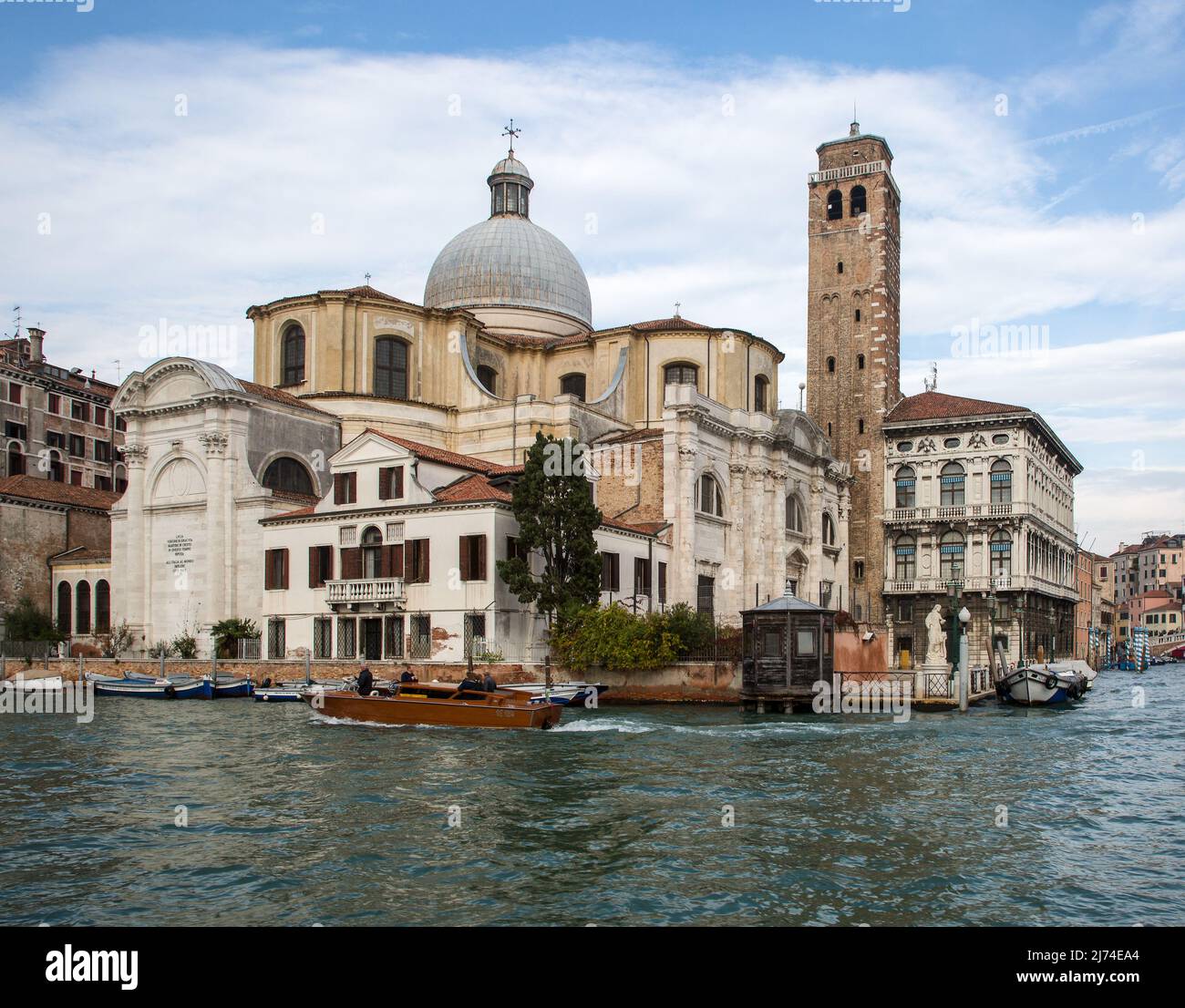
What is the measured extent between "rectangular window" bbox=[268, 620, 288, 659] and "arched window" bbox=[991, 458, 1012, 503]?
34698 millimetres

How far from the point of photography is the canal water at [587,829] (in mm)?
10211

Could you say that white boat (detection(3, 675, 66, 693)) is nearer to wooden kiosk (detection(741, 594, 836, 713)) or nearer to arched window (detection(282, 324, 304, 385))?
arched window (detection(282, 324, 304, 385))

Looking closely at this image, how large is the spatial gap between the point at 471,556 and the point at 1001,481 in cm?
3211

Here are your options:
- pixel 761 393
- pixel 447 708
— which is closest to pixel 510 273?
pixel 761 393

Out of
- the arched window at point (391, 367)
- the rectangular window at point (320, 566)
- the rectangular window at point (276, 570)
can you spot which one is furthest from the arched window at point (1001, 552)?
the rectangular window at point (276, 570)

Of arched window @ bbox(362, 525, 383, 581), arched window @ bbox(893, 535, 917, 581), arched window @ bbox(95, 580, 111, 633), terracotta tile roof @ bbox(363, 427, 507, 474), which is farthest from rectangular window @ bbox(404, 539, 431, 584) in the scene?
arched window @ bbox(893, 535, 917, 581)

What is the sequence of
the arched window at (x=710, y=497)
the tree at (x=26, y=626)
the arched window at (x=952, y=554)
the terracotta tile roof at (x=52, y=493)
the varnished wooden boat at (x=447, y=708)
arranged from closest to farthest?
1. the varnished wooden boat at (x=447, y=708)
2. the tree at (x=26, y=626)
3. the arched window at (x=710, y=497)
4. the terracotta tile roof at (x=52, y=493)
5. the arched window at (x=952, y=554)

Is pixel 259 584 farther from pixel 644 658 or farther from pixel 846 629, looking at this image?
pixel 846 629

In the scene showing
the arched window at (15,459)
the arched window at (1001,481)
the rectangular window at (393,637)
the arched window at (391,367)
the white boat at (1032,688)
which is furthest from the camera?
the arched window at (1001,481)

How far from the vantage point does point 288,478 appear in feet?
140

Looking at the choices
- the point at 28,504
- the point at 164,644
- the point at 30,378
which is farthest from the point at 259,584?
the point at 30,378

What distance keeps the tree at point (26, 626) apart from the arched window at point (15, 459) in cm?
1072

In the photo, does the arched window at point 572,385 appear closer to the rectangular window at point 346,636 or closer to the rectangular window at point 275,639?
the rectangular window at point 346,636

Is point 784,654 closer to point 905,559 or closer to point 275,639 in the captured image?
point 275,639
